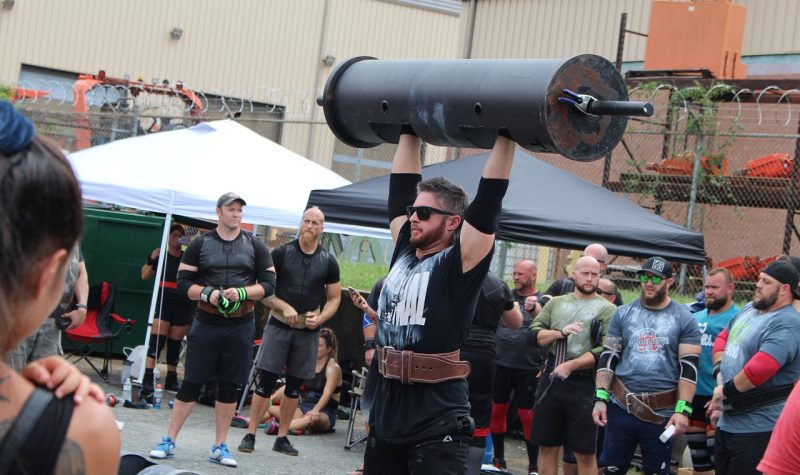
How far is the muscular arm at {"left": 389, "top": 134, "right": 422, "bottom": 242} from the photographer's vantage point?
15.4 ft

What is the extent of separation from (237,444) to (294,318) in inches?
50.2

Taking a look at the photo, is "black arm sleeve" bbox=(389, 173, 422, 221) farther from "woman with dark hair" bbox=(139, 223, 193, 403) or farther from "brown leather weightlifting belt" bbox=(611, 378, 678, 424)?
"woman with dark hair" bbox=(139, 223, 193, 403)

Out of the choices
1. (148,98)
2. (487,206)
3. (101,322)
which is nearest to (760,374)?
(487,206)

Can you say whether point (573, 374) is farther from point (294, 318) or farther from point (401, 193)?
point (401, 193)

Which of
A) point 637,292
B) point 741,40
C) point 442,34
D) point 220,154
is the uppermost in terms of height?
point 442,34

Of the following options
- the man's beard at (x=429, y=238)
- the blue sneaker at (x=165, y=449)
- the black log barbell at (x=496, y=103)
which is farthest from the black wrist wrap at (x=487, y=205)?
the blue sneaker at (x=165, y=449)

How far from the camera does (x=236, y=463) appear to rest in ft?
27.6

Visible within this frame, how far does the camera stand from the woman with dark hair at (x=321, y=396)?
10.3 m

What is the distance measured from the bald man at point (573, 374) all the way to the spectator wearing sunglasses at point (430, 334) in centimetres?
368

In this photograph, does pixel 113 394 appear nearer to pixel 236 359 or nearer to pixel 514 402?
pixel 236 359

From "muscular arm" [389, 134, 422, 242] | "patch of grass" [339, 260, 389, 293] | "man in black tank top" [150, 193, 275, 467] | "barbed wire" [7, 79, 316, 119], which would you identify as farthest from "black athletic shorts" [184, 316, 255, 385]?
"barbed wire" [7, 79, 316, 119]

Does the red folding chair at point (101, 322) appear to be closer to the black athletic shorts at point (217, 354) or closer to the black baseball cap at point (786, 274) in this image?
the black athletic shorts at point (217, 354)

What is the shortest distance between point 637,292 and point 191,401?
23.2ft

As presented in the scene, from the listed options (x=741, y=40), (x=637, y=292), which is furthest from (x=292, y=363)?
(x=741, y=40)
